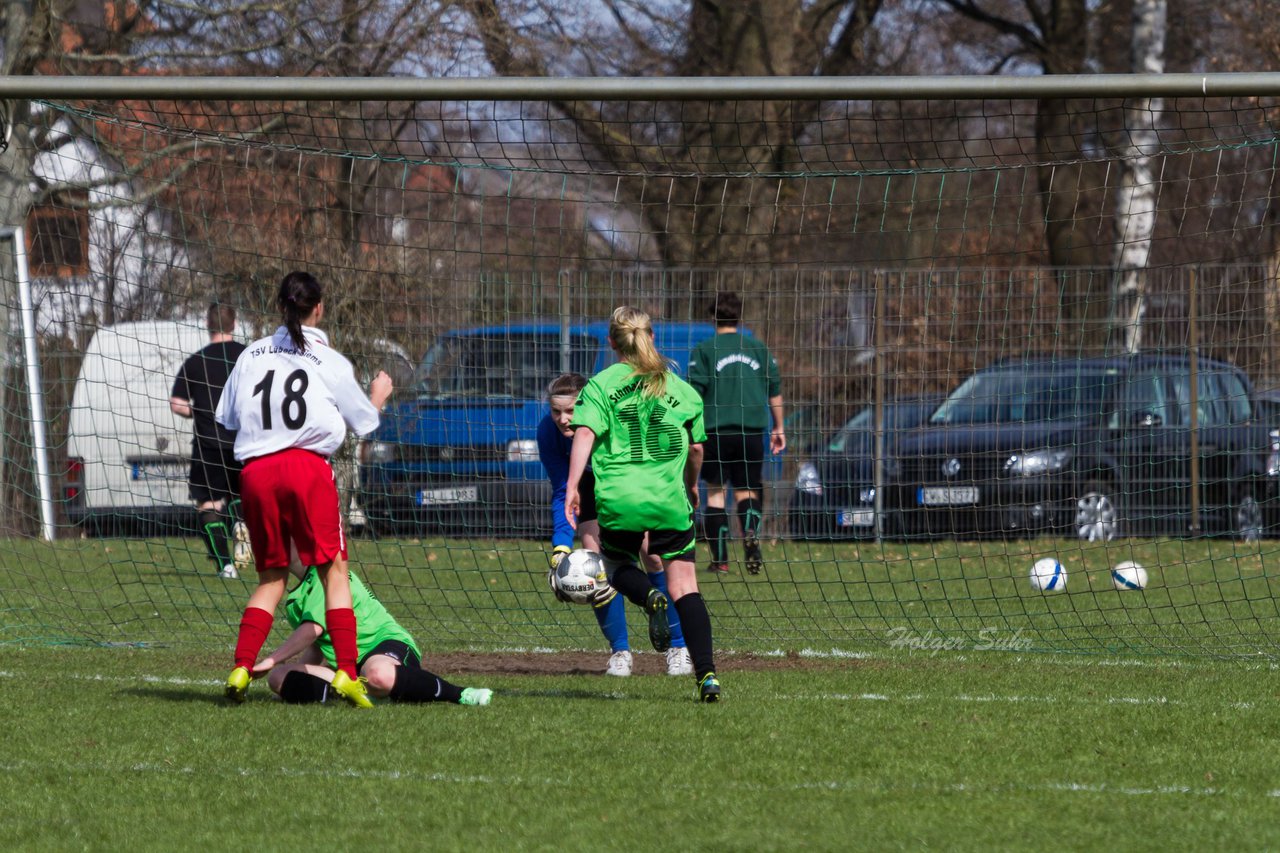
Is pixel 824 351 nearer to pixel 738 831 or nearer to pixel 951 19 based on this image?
pixel 738 831

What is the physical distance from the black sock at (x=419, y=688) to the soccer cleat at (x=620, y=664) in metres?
1.14

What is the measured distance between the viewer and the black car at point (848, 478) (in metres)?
12.5

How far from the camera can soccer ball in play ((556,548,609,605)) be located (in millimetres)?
6785

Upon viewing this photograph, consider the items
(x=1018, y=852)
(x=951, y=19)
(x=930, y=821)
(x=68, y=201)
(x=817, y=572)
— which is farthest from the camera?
(x=951, y=19)

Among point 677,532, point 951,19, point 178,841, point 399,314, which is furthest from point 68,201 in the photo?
point 951,19

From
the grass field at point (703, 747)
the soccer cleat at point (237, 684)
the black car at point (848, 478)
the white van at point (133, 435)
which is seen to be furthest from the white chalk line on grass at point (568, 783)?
the black car at point (848, 478)

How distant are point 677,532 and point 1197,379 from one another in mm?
8199

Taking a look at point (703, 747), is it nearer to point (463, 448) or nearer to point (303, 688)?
point (303, 688)

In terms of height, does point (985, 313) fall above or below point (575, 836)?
above

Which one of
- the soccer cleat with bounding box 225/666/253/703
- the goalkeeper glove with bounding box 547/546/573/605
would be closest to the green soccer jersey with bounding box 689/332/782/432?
the goalkeeper glove with bounding box 547/546/573/605

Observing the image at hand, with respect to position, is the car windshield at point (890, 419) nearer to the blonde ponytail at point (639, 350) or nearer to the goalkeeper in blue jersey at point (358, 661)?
the blonde ponytail at point (639, 350)

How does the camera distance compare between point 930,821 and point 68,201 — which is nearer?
point 930,821

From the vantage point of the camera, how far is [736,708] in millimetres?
6438

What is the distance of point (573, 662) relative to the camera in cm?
807
